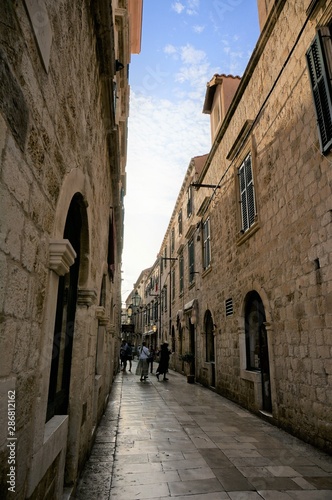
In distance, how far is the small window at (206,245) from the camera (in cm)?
1155

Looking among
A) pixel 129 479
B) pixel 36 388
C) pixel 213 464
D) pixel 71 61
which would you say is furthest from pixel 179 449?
pixel 71 61

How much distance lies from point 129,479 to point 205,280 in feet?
28.9

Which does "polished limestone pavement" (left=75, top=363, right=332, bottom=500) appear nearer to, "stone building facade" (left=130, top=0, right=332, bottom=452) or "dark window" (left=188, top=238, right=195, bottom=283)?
"stone building facade" (left=130, top=0, right=332, bottom=452)

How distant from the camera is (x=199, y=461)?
3867 mm

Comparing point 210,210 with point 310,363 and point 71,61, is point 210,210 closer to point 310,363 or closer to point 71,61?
point 310,363

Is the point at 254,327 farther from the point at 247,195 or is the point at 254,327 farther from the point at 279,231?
the point at 247,195

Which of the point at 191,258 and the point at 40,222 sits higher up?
the point at 191,258

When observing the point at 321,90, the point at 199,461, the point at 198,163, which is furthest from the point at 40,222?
the point at 198,163

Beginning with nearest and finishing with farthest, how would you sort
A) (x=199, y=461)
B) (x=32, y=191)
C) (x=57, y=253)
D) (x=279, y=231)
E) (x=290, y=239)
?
(x=32, y=191), (x=57, y=253), (x=199, y=461), (x=290, y=239), (x=279, y=231)

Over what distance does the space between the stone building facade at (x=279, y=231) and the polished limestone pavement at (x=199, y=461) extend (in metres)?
0.65

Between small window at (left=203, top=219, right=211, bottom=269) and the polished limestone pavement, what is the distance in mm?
5790

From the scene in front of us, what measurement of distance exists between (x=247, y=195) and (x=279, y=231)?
210 centimetres

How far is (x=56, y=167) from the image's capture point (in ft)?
6.88

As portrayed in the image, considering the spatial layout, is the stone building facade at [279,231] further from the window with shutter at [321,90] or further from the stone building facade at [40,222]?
the stone building facade at [40,222]
